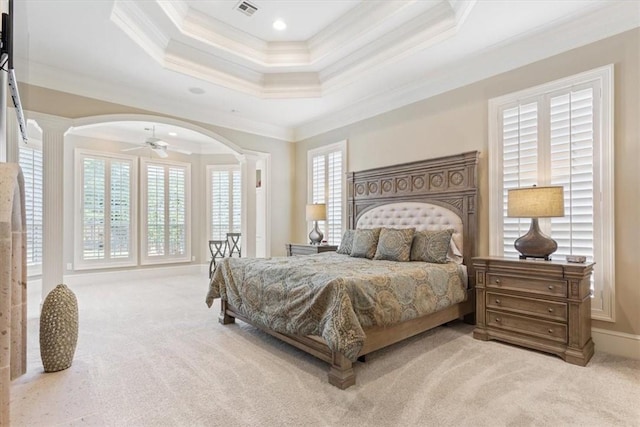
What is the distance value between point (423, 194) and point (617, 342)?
90.5 inches

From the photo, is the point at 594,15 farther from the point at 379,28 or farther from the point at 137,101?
the point at 137,101

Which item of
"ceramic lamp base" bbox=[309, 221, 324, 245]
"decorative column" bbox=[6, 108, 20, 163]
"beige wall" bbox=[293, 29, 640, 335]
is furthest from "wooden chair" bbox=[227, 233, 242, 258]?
"decorative column" bbox=[6, 108, 20, 163]

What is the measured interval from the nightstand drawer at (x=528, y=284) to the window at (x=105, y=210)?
21.3 ft

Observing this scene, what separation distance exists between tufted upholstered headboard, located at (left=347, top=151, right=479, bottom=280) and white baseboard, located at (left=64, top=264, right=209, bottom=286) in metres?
4.16

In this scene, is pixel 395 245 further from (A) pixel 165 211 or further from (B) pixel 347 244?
(A) pixel 165 211

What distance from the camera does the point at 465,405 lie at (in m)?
1.99

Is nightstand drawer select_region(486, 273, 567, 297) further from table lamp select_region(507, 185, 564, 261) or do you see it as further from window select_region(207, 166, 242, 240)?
window select_region(207, 166, 242, 240)

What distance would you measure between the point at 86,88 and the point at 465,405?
5.31m

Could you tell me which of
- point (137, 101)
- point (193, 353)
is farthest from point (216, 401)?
point (137, 101)

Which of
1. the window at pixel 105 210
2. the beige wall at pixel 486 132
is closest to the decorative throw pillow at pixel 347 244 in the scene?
the beige wall at pixel 486 132

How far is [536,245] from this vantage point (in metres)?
2.94

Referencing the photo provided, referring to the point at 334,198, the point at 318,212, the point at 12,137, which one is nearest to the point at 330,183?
the point at 334,198

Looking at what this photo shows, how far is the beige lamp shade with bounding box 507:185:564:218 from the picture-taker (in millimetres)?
2791

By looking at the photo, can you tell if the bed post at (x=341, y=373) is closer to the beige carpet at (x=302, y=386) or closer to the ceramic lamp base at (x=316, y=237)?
the beige carpet at (x=302, y=386)
